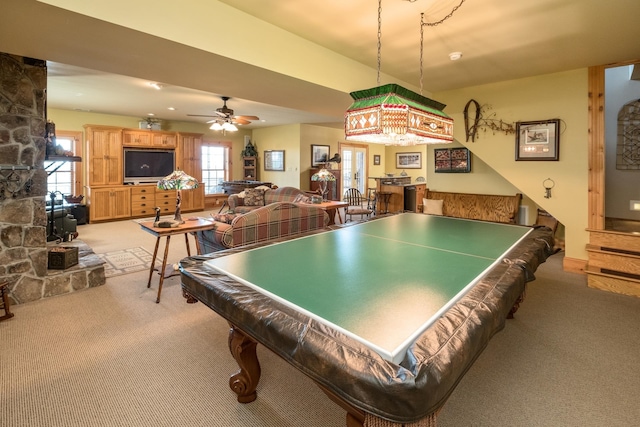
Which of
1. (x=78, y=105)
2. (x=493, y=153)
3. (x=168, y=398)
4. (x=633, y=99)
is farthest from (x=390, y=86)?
(x=78, y=105)

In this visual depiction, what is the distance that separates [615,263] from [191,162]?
8566mm

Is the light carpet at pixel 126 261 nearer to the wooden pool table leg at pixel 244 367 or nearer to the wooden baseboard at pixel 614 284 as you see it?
the wooden pool table leg at pixel 244 367

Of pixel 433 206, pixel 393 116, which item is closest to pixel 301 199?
pixel 433 206

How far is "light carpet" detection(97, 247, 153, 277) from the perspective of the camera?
13.3 ft

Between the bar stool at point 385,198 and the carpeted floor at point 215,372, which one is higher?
the bar stool at point 385,198

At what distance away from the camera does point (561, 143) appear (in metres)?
4.04

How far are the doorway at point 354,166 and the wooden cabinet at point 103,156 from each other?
6.16 m

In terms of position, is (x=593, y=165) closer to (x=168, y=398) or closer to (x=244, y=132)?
(x=168, y=398)

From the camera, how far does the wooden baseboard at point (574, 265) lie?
4.00 meters

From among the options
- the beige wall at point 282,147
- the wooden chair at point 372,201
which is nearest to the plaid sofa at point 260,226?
the wooden chair at point 372,201

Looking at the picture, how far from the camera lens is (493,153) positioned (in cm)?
458

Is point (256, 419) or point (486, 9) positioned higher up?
point (486, 9)

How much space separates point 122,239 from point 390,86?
551cm

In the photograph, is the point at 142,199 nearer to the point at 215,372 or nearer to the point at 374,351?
the point at 215,372
